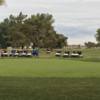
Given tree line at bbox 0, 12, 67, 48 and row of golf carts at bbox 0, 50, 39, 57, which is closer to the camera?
row of golf carts at bbox 0, 50, 39, 57

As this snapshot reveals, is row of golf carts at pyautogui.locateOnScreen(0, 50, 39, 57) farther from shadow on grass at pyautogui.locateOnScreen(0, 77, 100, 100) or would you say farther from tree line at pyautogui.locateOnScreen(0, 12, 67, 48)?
shadow on grass at pyautogui.locateOnScreen(0, 77, 100, 100)

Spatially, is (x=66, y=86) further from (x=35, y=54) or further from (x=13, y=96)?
(x=35, y=54)

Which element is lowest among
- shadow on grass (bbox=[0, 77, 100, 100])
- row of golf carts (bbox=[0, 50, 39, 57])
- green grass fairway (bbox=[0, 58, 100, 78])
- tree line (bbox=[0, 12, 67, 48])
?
shadow on grass (bbox=[0, 77, 100, 100])

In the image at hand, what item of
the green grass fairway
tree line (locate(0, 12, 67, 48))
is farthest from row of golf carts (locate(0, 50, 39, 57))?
the green grass fairway

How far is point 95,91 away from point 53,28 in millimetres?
96009

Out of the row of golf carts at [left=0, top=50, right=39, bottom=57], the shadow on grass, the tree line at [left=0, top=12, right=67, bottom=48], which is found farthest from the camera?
the tree line at [left=0, top=12, right=67, bottom=48]

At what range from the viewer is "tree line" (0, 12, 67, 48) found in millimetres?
104869

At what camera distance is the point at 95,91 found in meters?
16.2

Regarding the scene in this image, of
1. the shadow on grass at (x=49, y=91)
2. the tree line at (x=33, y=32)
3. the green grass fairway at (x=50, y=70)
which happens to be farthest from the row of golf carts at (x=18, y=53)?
the shadow on grass at (x=49, y=91)

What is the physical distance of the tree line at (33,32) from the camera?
105 meters

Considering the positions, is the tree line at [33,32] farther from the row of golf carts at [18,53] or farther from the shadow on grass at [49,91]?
the shadow on grass at [49,91]

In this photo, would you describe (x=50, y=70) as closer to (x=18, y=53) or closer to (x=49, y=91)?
(x=49, y=91)

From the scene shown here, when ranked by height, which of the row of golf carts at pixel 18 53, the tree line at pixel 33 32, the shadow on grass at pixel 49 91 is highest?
the tree line at pixel 33 32

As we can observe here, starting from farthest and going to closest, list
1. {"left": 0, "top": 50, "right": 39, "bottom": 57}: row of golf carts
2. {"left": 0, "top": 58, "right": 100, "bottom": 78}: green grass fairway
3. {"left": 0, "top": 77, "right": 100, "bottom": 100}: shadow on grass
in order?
{"left": 0, "top": 50, "right": 39, "bottom": 57}: row of golf carts → {"left": 0, "top": 58, "right": 100, "bottom": 78}: green grass fairway → {"left": 0, "top": 77, "right": 100, "bottom": 100}: shadow on grass
